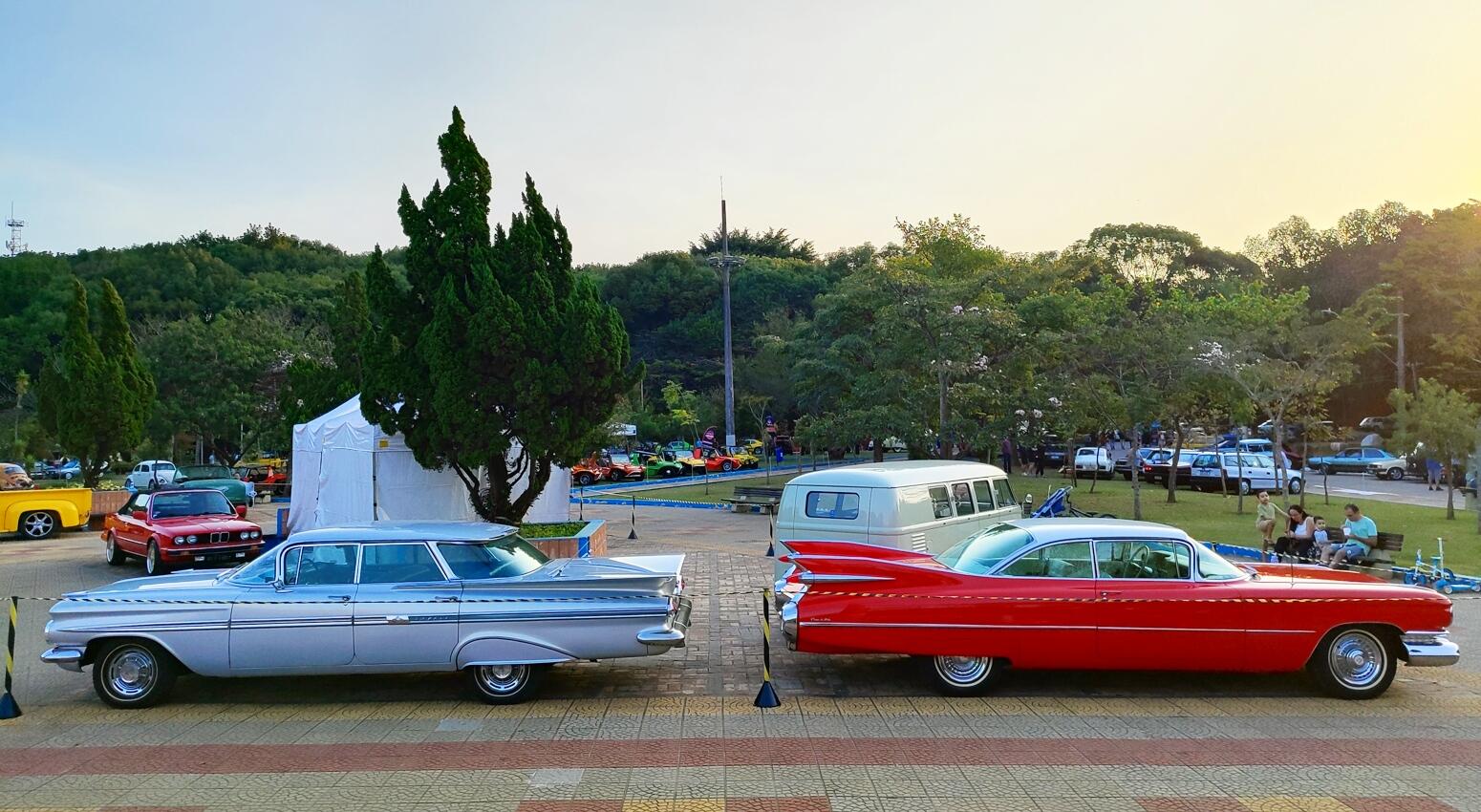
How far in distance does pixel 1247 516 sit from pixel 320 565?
22374mm

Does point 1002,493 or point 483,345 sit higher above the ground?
point 483,345

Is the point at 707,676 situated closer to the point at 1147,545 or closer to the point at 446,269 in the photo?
the point at 1147,545

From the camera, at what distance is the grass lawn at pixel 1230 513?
18.7 m

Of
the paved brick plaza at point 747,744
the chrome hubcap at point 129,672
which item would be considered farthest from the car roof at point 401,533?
the chrome hubcap at point 129,672

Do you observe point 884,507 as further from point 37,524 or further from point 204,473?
point 204,473

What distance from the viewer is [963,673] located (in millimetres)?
8594

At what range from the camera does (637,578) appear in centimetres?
853

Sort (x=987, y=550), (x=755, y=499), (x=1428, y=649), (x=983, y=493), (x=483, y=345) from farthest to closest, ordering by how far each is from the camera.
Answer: (x=755, y=499), (x=483, y=345), (x=983, y=493), (x=987, y=550), (x=1428, y=649)

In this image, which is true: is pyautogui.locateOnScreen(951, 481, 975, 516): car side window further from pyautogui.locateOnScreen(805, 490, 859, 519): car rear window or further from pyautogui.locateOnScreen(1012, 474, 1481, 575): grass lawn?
pyautogui.locateOnScreen(1012, 474, 1481, 575): grass lawn

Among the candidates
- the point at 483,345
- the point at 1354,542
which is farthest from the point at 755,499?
the point at 1354,542

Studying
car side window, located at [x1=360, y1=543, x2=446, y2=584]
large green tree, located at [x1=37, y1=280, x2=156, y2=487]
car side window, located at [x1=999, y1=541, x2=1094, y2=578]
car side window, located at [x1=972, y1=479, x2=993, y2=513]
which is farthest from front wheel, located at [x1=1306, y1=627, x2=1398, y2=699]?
large green tree, located at [x1=37, y1=280, x2=156, y2=487]

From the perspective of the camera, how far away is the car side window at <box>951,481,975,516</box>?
13.3m

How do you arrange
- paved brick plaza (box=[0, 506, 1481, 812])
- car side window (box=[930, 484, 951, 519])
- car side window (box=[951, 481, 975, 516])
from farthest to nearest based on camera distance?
car side window (box=[951, 481, 975, 516]) < car side window (box=[930, 484, 951, 519]) < paved brick plaza (box=[0, 506, 1481, 812])

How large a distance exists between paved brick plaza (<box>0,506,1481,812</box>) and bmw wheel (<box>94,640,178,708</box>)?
0.51ft
